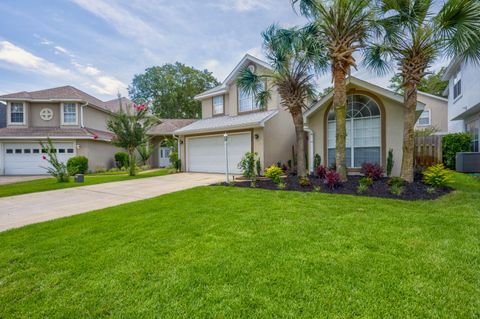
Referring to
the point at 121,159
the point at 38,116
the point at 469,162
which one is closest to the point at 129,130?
the point at 121,159

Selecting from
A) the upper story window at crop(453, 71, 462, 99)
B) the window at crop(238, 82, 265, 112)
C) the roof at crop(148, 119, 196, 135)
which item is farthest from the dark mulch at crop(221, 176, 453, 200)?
the roof at crop(148, 119, 196, 135)

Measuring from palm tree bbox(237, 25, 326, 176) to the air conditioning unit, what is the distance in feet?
22.7

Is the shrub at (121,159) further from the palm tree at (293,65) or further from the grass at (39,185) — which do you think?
the palm tree at (293,65)

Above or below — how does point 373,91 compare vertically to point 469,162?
above

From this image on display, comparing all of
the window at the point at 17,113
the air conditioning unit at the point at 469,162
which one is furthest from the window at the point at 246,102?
the window at the point at 17,113

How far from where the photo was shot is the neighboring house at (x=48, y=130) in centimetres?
1794

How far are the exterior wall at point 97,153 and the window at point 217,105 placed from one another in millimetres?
10193

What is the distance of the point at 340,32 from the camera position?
8.14 m

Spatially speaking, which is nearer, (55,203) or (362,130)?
(55,203)

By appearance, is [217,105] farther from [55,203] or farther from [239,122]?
[55,203]

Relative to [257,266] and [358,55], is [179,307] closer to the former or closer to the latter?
[257,266]

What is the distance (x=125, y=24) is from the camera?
1243 centimetres

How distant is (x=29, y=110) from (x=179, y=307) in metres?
23.9

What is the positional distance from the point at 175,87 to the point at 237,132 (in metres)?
24.7
